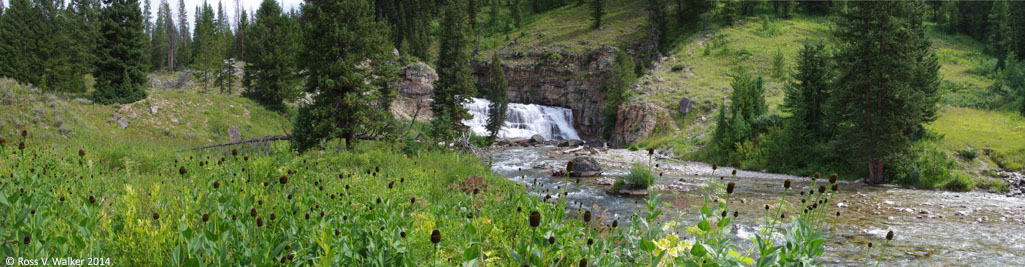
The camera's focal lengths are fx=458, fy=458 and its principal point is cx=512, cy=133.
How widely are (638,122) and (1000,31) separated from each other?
4304cm

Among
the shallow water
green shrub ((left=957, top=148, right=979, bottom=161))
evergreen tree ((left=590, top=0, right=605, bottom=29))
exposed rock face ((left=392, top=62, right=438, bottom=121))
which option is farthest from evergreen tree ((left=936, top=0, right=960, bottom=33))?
exposed rock face ((left=392, top=62, right=438, bottom=121))

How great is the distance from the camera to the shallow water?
9.07 meters

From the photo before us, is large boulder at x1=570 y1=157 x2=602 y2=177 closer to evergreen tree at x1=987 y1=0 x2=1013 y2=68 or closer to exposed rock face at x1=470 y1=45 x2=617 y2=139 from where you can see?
exposed rock face at x1=470 y1=45 x2=617 y2=139

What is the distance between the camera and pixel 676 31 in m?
69.9

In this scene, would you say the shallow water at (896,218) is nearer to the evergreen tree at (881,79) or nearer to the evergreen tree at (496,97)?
the evergreen tree at (881,79)

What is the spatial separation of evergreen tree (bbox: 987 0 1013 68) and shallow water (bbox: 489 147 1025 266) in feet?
137

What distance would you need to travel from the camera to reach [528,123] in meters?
51.7

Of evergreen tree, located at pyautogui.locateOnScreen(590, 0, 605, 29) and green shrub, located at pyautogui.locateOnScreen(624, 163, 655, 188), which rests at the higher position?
evergreen tree, located at pyautogui.locateOnScreen(590, 0, 605, 29)

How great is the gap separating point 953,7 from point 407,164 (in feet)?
270

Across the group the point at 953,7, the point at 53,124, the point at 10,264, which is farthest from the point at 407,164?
the point at 953,7

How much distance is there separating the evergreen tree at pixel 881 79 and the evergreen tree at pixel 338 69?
61.8ft

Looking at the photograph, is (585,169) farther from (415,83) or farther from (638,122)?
(415,83)

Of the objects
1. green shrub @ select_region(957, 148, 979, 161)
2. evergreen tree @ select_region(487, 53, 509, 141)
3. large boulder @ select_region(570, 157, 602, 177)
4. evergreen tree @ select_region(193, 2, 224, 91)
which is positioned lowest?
large boulder @ select_region(570, 157, 602, 177)

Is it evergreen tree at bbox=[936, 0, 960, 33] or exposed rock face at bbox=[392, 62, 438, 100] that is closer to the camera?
exposed rock face at bbox=[392, 62, 438, 100]
